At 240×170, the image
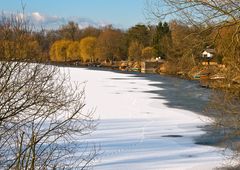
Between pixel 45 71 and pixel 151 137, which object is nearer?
pixel 45 71

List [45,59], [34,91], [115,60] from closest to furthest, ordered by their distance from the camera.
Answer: [34,91] < [45,59] < [115,60]

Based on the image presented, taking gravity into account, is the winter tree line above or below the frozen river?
above

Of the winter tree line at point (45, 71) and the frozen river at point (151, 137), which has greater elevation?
the winter tree line at point (45, 71)

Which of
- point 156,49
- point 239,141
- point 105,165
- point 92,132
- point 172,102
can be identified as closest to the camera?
point 105,165

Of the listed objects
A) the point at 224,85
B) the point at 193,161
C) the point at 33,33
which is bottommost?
the point at 193,161

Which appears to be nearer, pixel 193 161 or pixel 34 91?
pixel 34 91

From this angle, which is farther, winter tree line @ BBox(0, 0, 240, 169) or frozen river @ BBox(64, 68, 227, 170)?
frozen river @ BBox(64, 68, 227, 170)

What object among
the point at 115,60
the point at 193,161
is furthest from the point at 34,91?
the point at 115,60

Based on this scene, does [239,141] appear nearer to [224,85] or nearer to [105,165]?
[224,85]

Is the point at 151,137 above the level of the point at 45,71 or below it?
below

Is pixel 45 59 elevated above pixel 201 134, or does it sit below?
above

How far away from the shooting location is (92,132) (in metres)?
9.45

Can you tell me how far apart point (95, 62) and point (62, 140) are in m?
54.2

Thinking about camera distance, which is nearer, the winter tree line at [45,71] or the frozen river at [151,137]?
the winter tree line at [45,71]
